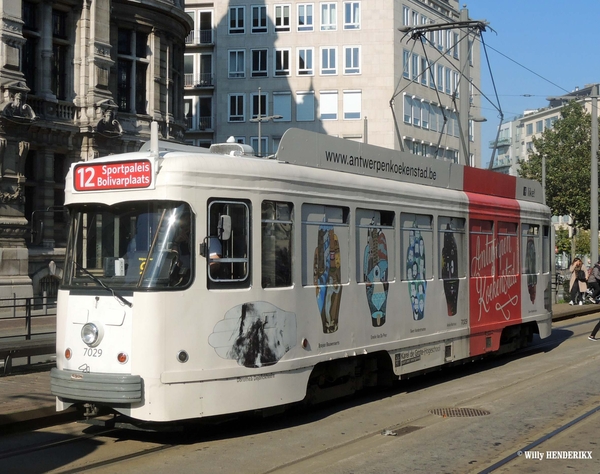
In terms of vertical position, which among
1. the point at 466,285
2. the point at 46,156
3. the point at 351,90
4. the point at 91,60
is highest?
the point at 351,90

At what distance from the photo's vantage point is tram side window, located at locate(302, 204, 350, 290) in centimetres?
985

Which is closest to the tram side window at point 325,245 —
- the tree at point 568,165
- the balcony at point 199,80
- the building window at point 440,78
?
the tree at point 568,165

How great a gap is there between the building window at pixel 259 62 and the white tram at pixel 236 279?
51.6 m

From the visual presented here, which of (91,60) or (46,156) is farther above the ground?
(91,60)

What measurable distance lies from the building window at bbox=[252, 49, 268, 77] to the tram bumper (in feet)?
181

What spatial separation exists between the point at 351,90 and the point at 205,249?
53.6m

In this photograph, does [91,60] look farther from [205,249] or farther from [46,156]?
[205,249]

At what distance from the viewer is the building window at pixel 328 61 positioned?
202 feet

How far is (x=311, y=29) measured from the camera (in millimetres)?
61844

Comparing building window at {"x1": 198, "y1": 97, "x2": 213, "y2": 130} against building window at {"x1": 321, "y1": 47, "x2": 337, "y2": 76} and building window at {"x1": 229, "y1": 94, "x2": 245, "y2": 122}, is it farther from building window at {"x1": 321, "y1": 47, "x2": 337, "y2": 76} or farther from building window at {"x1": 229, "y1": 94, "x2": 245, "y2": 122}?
building window at {"x1": 321, "y1": 47, "x2": 337, "y2": 76}

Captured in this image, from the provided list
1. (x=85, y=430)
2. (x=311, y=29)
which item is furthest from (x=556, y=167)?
(x=85, y=430)

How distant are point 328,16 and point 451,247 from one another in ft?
167

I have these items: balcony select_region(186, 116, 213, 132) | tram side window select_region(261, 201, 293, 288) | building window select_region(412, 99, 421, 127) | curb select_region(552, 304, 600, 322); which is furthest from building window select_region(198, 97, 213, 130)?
tram side window select_region(261, 201, 293, 288)

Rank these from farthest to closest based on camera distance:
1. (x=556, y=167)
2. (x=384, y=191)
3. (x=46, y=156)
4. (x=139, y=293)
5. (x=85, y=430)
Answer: (x=556, y=167), (x=46, y=156), (x=384, y=191), (x=85, y=430), (x=139, y=293)
